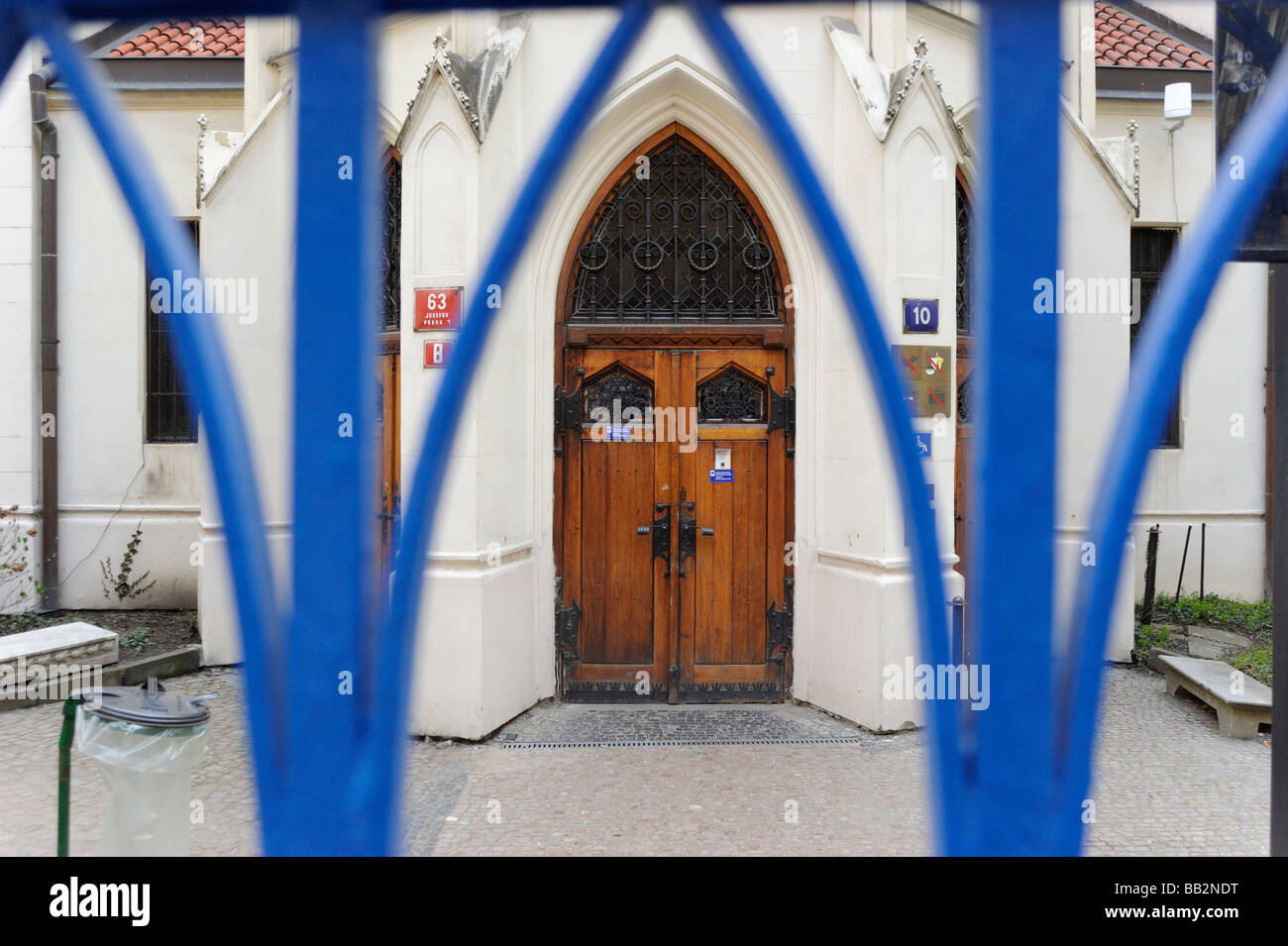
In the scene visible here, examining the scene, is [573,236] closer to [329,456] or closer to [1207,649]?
[329,456]

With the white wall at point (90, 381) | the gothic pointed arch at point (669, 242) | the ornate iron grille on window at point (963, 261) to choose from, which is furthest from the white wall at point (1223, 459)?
the white wall at point (90, 381)

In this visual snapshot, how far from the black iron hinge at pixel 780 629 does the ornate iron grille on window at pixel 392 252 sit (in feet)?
12.0

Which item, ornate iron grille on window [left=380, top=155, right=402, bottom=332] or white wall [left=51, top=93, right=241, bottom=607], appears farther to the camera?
white wall [left=51, top=93, right=241, bottom=607]

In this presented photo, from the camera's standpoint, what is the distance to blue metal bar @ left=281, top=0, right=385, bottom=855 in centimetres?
103

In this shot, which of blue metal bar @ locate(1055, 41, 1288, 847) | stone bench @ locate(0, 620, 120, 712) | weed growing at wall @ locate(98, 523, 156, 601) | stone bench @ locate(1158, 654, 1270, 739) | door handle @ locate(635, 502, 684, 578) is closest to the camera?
blue metal bar @ locate(1055, 41, 1288, 847)

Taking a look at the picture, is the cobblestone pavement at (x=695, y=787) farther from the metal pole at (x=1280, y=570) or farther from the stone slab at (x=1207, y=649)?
the metal pole at (x=1280, y=570)

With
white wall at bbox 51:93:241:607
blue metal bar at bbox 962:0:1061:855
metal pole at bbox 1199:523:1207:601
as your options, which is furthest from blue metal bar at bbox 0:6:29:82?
metal pole at bbox 1199:523:1207:601

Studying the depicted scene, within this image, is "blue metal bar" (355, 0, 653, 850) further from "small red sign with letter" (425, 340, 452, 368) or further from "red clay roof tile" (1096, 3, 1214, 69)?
"red clay roof tile" (1096, 3, 1214, 69)

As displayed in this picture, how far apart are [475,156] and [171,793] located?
424 cm

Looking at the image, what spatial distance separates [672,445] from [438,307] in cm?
199

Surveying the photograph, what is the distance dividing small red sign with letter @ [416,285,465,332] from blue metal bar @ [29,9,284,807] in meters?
4.79

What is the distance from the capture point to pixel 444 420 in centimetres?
105

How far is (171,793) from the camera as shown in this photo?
306cm

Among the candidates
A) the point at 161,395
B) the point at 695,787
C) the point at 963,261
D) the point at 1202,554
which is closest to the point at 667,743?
the point at 695,787
